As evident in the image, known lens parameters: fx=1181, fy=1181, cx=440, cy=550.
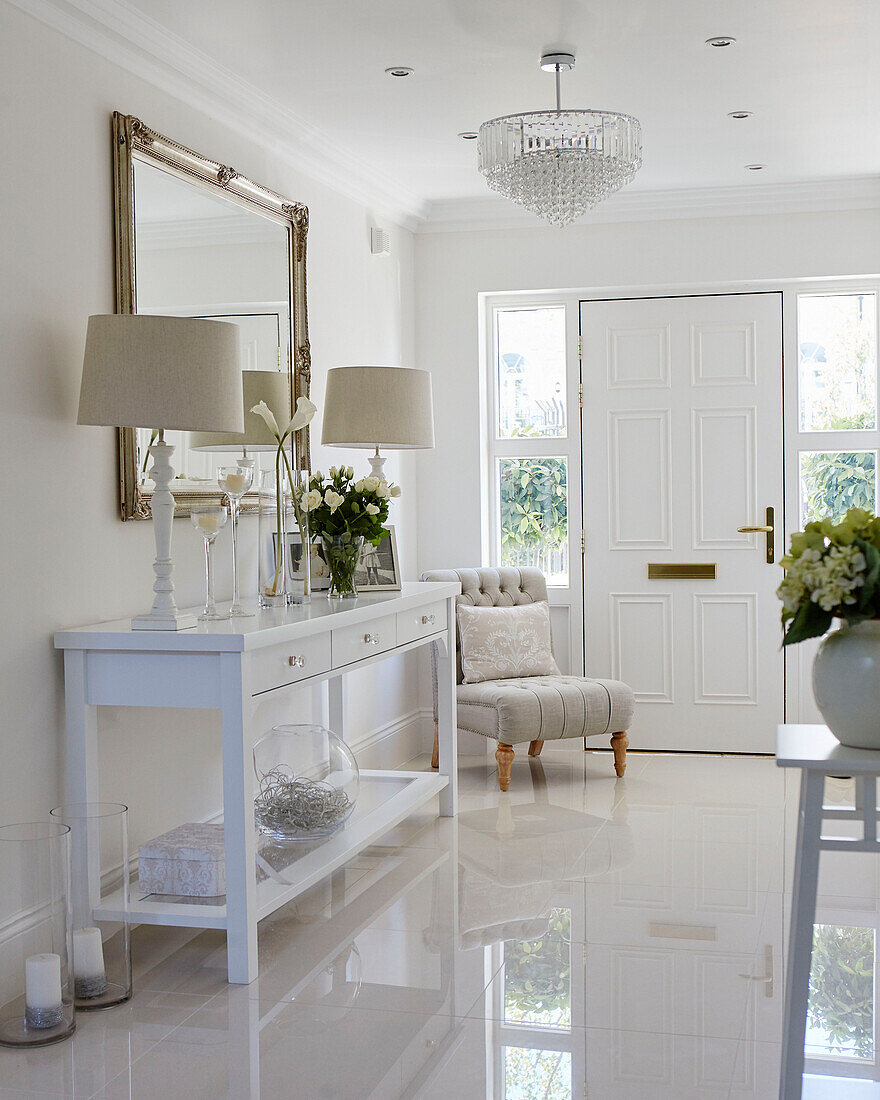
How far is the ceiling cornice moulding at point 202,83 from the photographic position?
3.03 meters

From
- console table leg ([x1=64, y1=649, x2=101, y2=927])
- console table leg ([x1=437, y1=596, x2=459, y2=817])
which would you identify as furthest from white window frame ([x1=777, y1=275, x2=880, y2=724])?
console table leg ([x1=64, y1=649, x2=101, y2=927])

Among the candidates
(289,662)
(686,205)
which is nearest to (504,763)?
(289,662)

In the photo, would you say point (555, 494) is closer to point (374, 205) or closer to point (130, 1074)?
point (374, 205)

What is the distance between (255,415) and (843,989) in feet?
7.89

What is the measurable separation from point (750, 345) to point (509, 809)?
2471 millimetres

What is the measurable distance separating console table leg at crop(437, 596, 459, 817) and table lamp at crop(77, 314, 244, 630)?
1688 millimetres

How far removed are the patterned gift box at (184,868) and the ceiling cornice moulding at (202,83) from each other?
210cm

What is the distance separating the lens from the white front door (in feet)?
18.1

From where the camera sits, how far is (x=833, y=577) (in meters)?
1.84

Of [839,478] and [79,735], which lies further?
[839,478]

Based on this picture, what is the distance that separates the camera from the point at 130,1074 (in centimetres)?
241

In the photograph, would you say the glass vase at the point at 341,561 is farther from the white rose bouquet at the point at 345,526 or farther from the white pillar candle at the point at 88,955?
the white pillar candle at the point at 88,955

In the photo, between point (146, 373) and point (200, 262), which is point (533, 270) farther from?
point (146, 373)

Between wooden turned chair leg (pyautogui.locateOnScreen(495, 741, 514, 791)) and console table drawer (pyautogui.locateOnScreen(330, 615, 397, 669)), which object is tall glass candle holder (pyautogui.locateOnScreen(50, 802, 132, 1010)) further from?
wooden turned chair leg (pyautogui.locateOnScreen(495, 741, 514, 791))
